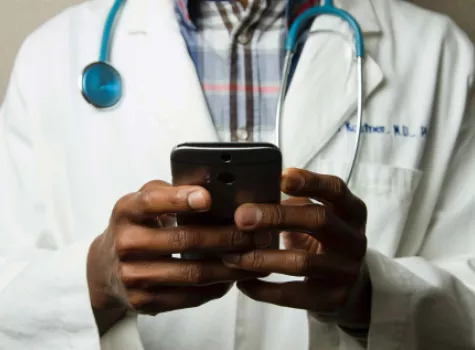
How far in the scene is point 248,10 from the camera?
2.53ft

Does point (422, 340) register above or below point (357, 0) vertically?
below

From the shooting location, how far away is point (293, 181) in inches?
18.5

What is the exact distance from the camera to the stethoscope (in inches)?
29.1

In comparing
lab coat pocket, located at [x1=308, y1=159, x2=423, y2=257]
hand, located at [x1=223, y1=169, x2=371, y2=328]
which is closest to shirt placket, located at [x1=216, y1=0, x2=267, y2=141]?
lab coat pocket, located at [x1=308, y1=159, x2=423, y2=257]

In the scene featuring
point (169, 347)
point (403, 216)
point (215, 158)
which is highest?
point (215, 158)

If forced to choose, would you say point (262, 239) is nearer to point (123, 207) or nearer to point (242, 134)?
point (123, 207)

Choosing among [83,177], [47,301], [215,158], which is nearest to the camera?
[215,158]

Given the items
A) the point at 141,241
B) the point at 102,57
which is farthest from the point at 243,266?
the point at 102,57

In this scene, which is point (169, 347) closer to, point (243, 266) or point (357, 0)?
point (243, 266)

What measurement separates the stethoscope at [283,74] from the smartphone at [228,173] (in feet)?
0.83

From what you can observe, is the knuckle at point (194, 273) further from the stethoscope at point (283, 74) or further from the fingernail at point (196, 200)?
the stethoscope at point (283, 74)

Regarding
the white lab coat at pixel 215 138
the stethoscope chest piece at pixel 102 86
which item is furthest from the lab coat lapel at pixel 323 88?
the stethoscope chest piece at pixel 102 86

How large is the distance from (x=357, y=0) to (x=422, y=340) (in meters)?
0.47

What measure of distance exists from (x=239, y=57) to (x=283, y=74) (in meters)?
0.07
